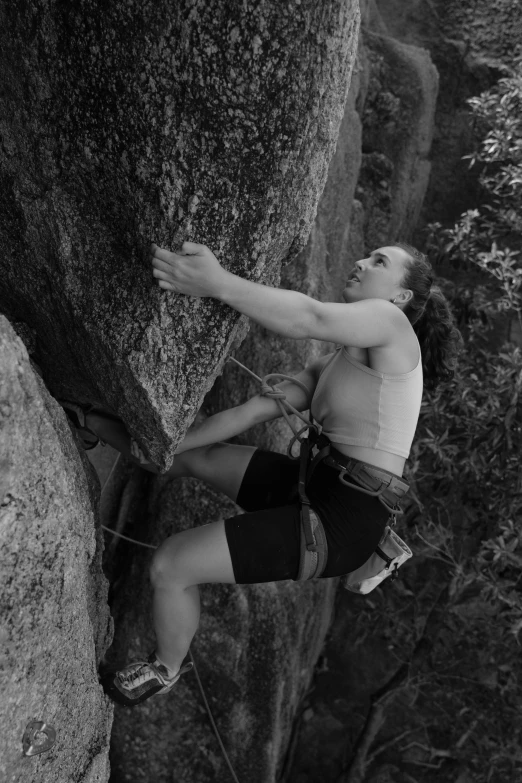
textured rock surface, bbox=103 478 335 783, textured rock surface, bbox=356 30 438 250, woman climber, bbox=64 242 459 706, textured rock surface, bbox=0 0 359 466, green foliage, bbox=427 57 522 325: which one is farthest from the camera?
textured rock surface, bbox=356 30 438 250

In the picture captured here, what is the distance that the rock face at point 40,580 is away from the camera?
1.95 metres

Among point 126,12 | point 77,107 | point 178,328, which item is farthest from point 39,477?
point 126,12

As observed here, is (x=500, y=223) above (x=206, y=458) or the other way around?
above

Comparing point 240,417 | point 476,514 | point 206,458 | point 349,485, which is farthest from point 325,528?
point 476,514

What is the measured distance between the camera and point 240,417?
10.2ft

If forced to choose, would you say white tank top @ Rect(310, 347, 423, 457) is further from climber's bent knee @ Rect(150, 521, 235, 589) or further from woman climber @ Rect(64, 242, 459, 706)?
climber's bent knee @ Rect(150, 521, 235, 589)

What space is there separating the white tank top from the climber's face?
0.24 metres

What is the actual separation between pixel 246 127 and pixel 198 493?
2.41m

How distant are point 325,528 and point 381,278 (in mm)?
948

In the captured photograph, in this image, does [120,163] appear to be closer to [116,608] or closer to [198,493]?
[198,493]

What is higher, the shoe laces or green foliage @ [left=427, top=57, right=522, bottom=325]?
green foliage @ [left=427, top=57, right=522, bottom=325]

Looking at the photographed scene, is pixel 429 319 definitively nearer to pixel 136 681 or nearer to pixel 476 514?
pixel 136 681

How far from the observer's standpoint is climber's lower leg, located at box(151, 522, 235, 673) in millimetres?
2701

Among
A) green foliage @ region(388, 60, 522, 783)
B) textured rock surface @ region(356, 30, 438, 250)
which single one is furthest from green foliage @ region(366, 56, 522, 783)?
textured rock surface @ region(356, 30, 438, 250)
